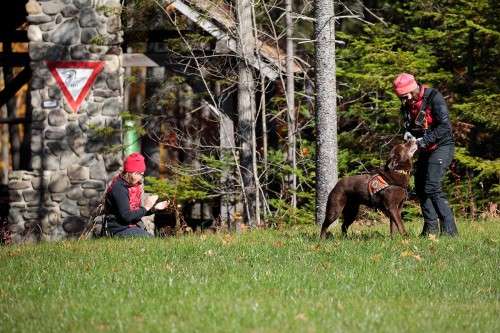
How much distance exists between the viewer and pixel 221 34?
56.3ft

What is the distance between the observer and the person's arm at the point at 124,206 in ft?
40.1

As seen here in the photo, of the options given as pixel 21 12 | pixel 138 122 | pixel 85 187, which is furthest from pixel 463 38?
pixel 21 12

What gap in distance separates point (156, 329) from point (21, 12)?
50.2 feet

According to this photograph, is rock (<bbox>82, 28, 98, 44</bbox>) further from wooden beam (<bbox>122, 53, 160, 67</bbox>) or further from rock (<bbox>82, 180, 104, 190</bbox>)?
rock (<bbox>82, 180, 104, 190</bbox>)

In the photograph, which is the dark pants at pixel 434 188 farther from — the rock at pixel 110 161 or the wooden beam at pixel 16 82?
the wooden beam at pixel 16 82

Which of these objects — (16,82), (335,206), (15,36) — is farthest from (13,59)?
(335,206)

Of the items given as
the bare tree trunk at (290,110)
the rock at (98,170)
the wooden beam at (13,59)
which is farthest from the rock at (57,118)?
the bare tree trunk at (290,110)

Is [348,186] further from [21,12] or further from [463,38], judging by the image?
[21,12]

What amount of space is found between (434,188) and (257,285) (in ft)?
12.5

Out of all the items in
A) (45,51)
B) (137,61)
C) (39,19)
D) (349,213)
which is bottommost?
(349,213)

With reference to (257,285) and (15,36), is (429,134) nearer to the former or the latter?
(257,285)

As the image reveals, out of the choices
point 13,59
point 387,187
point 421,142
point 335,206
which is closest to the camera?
point 387,187

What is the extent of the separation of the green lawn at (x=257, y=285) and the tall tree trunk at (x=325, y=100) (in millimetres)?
2272

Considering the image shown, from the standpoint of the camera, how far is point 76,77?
1680 cm
